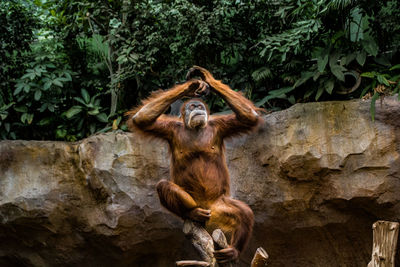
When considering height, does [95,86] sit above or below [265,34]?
below

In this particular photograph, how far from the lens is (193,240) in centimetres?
379

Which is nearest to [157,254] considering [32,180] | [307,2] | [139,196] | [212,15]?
[139,196]

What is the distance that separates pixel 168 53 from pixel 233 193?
234 cm

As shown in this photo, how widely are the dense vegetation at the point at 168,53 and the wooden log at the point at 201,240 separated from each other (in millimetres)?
2585

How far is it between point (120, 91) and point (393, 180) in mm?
3695

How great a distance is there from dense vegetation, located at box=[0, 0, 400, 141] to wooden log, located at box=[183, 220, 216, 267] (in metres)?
2.59

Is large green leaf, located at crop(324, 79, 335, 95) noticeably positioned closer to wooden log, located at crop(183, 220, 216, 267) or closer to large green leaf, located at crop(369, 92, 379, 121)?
large green leaf, located at crop(369, 92, 379, 121)

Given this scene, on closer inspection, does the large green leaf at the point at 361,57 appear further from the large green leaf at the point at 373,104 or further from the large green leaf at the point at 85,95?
the large green leaf at the point at 85,95

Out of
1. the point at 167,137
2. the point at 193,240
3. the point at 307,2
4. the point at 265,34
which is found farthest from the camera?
the point at 265,34

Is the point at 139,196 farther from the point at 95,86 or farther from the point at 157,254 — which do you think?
the point at 95,86

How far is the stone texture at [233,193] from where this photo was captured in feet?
16.7

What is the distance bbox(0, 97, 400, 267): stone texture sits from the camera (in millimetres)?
5090

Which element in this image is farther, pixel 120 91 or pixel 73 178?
pixel 120 91

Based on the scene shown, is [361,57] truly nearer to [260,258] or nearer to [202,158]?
[202,158]
